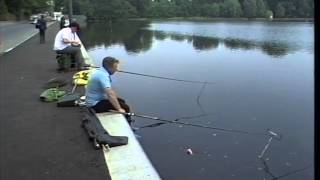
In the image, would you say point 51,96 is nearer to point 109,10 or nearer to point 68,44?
point 68,44

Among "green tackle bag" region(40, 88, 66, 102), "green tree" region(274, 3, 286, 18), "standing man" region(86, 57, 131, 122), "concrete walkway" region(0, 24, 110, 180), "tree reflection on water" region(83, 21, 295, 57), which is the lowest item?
"tree reflection on water" region(83, 21, 295, 57)

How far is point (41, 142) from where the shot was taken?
6.93 metres

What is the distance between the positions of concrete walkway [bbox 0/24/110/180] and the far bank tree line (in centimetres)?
8410

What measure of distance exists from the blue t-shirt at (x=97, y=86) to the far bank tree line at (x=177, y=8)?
3364 inches

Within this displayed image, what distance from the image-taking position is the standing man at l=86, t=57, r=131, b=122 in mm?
8297

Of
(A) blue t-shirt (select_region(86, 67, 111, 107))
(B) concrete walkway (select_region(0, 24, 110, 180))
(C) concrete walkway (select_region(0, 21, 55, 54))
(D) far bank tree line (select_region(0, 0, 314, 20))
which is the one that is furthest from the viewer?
(D) far bank tree line (select_region(0, 0, 314, 20))

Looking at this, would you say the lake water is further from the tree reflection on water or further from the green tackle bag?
the tree reflection on water

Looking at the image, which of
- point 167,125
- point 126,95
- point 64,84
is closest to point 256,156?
point 167,125

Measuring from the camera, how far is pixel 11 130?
25.2ft

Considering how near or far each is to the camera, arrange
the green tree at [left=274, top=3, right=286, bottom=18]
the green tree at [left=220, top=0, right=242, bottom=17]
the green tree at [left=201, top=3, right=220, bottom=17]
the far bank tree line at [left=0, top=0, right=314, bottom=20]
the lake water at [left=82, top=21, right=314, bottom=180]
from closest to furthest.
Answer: the lake water at [left=82, top=21, right=314, bottom=180] < the green tree at [left=274, top=3, right=286, bottom=18] < the far bank tree line at [left=0, top=0, right=314, bottom=20] < the green tree at [left=220, top=0, right=242, bottom=17] < the green tree at [left=201, top=3, right=220, bottom=17]

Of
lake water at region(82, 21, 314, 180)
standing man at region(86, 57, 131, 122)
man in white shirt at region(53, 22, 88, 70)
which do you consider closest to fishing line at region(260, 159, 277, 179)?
lake water at region(82, 21, 314, 180)

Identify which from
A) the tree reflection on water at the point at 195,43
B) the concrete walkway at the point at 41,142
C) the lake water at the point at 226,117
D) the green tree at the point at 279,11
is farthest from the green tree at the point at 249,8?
the concrete walkway at the point at 41,142

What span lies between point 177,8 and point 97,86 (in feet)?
468

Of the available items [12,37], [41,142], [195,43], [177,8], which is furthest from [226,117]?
[177,8]
